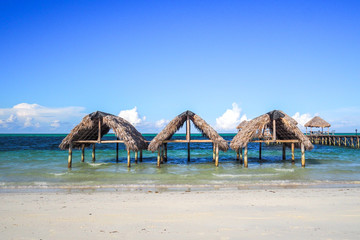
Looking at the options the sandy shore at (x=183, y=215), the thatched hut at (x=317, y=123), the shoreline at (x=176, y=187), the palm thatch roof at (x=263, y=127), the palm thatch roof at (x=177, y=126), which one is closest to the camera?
the sandy shore at (x=183, y=215)

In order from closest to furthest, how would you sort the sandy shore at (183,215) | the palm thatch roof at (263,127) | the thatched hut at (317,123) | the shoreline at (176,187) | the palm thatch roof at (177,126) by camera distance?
1. the sandy shore at (183,215)
2. the shoreline at (176,187)
3. the palm thatch roof at (263,127)
4. the palm thatch roof at (177,126)
5. the thatched hut at (317,123)

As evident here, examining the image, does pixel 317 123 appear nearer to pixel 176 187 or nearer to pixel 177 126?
pixel 177 126

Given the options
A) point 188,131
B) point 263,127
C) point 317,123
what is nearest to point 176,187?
point 188,131

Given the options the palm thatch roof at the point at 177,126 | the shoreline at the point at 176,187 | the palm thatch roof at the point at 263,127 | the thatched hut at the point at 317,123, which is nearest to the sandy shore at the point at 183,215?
the shoreline at the point at 176,187

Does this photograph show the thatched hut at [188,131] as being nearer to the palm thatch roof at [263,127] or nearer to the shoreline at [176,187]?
the palm thatch roof at [263,127]

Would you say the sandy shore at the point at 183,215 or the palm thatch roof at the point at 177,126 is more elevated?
the palm thatch roof at the point at 177,126

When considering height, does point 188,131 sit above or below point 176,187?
above

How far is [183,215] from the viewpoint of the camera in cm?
613

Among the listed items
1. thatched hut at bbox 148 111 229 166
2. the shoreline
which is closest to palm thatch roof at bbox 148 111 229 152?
thatched hut at bbox 148 111 229 166

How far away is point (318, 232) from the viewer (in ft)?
16.4

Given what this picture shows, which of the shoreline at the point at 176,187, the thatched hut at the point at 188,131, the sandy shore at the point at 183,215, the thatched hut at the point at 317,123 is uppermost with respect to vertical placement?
the thatched hut at the point at 317,123

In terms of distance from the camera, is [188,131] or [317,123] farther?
[317,123]

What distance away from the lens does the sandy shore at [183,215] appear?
4.99m

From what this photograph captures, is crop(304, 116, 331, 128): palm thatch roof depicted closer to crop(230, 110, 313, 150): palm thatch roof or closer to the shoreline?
crop(230, 110, 313, 150): palm thatch roof
